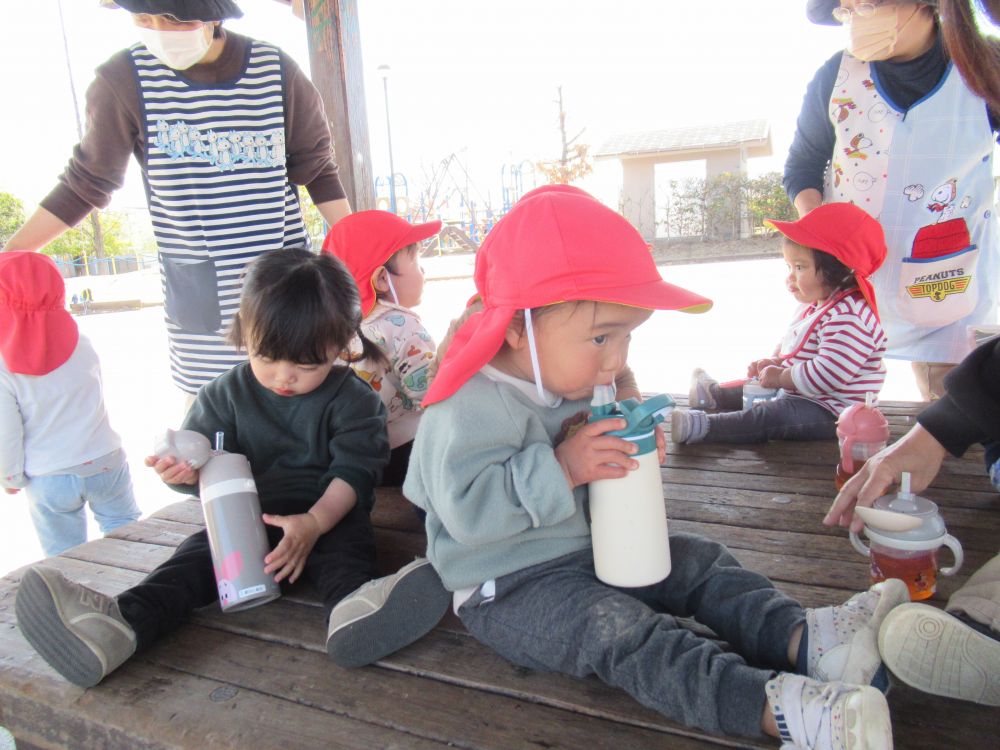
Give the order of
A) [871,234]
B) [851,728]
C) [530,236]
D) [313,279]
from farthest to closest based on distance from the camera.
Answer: [871,234]
[313,279]
[530,236]
[851,728]

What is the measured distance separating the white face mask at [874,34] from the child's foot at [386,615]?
7.93 feet

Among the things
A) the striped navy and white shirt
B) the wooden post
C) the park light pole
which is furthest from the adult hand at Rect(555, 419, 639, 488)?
the park light pole

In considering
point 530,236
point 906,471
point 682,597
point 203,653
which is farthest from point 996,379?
point 203,653

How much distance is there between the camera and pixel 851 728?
3.47ft

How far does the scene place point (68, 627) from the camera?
4.71 feet

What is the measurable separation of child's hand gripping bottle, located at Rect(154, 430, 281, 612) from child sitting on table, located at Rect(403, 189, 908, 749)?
18.3 inches

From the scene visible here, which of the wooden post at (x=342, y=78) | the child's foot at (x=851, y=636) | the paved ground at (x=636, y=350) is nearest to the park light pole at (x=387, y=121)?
the paved ground at (x=636, y=350)

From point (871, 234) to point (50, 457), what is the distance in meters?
3.23

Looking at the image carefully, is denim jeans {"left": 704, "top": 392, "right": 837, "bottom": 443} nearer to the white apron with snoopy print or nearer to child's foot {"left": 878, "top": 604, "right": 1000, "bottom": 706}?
the white apron with snoopy print

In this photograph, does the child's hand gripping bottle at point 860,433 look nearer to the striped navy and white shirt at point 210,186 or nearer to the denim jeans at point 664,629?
the denim jeans at point 664,629

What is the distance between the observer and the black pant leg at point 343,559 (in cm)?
171

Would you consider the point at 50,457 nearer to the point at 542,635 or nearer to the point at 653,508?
the point at 542,635

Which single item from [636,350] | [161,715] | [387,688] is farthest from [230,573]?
[636,350]

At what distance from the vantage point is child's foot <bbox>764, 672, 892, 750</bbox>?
105 centimetres
